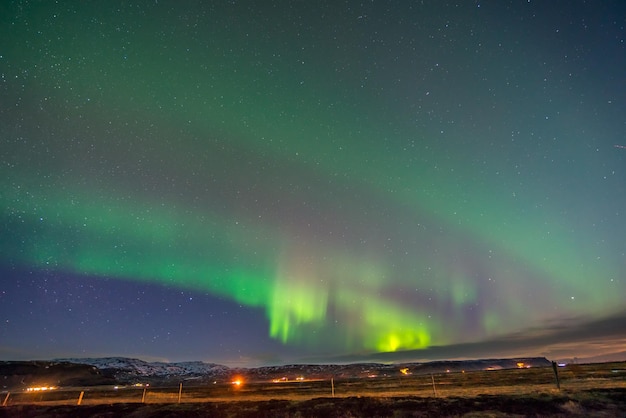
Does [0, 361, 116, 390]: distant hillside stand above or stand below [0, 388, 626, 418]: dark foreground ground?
above

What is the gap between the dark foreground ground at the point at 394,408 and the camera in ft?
91.5

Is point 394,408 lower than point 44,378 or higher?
lower

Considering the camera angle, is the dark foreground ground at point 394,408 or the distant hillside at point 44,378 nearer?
the dark foreground ground at point 394,408

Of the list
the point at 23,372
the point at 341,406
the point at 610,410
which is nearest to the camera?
the point at 610,410

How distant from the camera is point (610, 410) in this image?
2708 cm

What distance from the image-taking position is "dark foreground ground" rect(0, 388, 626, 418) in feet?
91.5

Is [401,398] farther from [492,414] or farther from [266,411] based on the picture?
[266,411]

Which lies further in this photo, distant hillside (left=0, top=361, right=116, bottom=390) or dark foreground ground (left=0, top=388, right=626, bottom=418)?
distant hillside (left=0, top=361, right=116, bottom=390)

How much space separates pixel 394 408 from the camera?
1224 inches

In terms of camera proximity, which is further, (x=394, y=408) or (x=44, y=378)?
(x=44, y=378)

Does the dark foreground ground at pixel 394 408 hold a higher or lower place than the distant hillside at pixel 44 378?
lower

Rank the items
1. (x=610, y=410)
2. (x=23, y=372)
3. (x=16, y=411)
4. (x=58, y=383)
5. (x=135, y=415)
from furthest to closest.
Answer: (x=23, y=372)
(x=58, y=383)
(x=16, y=411)
(x=135, y=415)
(x=610, y=410)

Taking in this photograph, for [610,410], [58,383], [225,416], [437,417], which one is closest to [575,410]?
[610,410]

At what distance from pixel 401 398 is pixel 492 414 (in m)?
9.36
